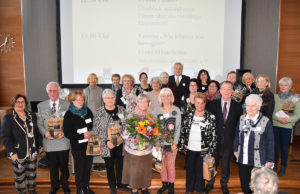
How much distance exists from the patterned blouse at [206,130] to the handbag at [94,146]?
1.16m

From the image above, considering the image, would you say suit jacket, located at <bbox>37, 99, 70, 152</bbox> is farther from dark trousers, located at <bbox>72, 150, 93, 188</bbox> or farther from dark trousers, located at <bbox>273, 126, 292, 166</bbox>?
dark trousers, located at <bbox>273, 126, 292, 166</bbox>

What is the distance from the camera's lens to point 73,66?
20.0 feet

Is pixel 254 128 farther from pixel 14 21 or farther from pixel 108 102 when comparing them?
pixel 14 21

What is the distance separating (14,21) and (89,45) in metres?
1.92

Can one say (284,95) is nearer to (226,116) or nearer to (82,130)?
(226,116)

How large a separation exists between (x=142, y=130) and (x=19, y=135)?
5.35ft

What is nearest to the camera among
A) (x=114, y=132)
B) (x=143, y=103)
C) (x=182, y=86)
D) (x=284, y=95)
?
(x=143, y=103)

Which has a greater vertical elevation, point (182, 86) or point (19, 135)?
point (182, 86)

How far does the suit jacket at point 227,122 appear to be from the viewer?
10.9 feet

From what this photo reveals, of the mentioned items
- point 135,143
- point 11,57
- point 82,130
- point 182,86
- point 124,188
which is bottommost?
point 124,188

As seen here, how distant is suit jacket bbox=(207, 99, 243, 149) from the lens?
3314 mm

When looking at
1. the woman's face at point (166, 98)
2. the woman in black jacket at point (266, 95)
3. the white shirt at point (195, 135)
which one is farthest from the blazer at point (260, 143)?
the woman's face at point (166, 98)

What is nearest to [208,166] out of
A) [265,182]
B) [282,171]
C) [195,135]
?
[195,135]

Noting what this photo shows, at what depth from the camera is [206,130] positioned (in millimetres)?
3188
